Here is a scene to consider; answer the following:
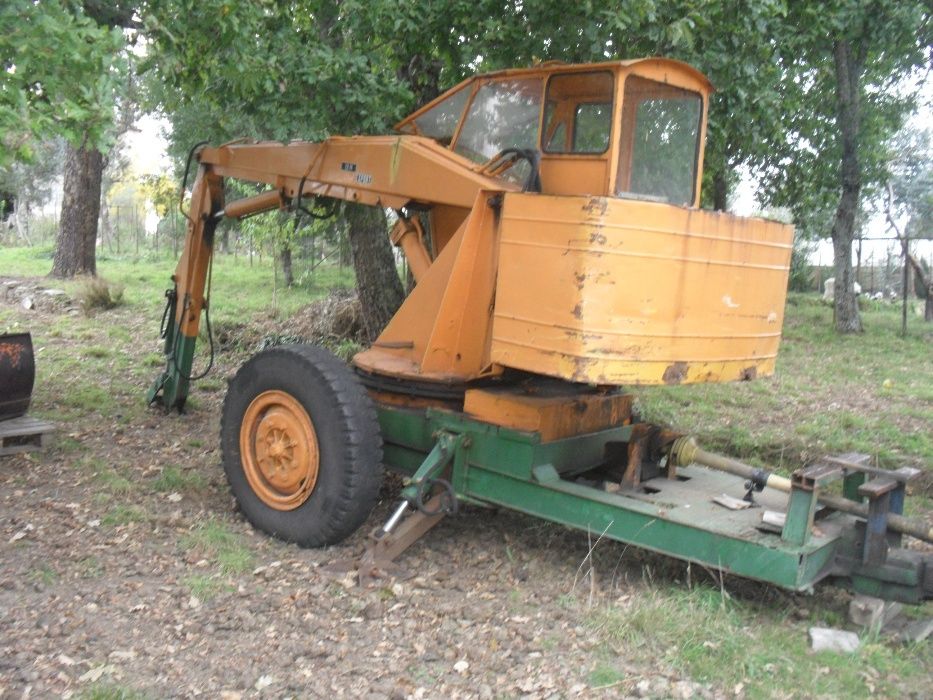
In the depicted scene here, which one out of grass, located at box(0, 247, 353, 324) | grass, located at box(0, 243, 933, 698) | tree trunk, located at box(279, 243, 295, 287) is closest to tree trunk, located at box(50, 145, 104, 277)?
grass, located at box(0, 247, 353, 324)

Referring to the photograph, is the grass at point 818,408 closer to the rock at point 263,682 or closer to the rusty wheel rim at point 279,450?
the rusty wheel rim at point 279,450

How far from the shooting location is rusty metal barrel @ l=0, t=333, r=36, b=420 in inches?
263

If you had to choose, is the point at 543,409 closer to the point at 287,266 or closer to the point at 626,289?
the point at 626,289

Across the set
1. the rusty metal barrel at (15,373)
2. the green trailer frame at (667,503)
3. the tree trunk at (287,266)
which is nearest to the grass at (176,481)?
the rusty metal barrel at (15,373)

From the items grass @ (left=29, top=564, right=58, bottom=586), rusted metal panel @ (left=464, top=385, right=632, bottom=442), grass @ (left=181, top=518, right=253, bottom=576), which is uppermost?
rusted metal panel @ (left=464, top=385, right=632, bottom=442)

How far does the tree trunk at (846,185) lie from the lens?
13.5 metres

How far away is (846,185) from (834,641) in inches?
467

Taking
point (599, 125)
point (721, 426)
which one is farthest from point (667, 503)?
point (721, 426)

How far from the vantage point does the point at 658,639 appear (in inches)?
161

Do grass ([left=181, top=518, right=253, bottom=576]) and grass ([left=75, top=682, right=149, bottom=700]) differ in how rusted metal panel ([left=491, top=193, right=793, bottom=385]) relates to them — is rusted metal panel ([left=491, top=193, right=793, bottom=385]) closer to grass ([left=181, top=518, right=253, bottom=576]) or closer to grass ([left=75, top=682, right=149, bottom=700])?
grass ([left=181, top=518, right=253, bottom=576])

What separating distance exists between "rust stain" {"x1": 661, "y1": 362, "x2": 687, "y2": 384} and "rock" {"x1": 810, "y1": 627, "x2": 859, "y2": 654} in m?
1.26

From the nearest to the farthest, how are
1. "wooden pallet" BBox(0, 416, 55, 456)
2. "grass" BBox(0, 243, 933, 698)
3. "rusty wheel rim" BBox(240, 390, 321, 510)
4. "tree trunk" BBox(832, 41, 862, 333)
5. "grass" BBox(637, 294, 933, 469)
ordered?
"grass" BBox(0, 243, 933, 698) < "rusty wheel rim" BBox(240, 390, 321, 510) < "wooden pallet" BBox(0, 416, 55, 456) < "grass" BBox(637, 294, 933, 469) < "tree trunk" BBox(832, 41, 862, 333)

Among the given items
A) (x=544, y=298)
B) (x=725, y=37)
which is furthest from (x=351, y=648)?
(x=725, y=37)

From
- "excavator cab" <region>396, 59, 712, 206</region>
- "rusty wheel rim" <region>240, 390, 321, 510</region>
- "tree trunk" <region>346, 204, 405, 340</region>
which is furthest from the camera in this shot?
"tree trunk" <region>346, 204, 405, 340</region>
